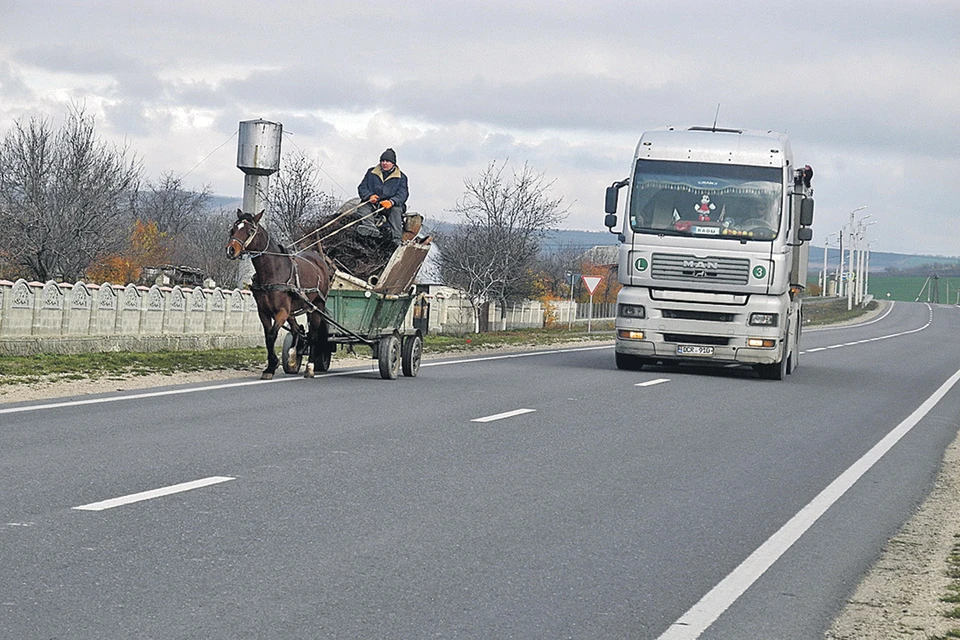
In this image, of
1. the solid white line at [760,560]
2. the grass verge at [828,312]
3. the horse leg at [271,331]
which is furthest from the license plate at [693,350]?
the grass verge at [828,312]

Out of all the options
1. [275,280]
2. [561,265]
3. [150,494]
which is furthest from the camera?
[561,265]

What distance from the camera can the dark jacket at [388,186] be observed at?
1991 cm

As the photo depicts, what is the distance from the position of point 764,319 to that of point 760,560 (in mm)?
15183

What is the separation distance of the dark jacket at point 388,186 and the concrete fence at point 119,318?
6.39 metres

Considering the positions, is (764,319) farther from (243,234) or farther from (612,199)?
(243,234)

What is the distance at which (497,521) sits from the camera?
852cm

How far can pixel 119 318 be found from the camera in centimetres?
2522

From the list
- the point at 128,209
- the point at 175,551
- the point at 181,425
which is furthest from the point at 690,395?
the point at 128,209

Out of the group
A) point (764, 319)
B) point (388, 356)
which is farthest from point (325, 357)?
point (764, 319)

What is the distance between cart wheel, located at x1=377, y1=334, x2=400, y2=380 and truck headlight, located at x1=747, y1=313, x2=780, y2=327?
21.2ft

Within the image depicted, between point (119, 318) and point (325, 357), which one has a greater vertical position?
point (119, 318)

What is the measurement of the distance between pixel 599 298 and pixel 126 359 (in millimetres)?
88212

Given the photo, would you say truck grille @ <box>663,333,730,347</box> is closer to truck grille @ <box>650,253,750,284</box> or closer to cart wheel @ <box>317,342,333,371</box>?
truck grille @ <box>650,253,750,284</box>

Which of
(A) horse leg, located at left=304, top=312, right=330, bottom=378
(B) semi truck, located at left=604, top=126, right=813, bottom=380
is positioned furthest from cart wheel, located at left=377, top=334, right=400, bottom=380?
(B) semi truck, located at left=604, top=126, right=813, bottom=380
